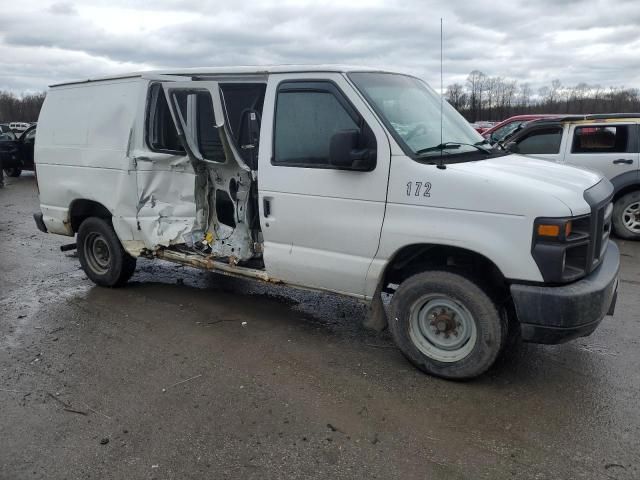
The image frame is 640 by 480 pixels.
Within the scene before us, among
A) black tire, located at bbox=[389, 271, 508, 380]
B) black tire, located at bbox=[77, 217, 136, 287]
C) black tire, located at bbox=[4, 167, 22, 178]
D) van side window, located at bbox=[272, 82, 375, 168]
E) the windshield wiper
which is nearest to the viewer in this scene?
black tire, located at bbox=[389, 271, 508, 380]

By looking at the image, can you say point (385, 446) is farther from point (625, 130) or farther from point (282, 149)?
point (625, 130)

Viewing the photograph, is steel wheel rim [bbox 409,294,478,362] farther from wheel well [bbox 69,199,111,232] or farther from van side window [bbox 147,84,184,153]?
wheel well [bbox 69,199,111,232]

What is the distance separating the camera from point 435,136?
4227 millimetres

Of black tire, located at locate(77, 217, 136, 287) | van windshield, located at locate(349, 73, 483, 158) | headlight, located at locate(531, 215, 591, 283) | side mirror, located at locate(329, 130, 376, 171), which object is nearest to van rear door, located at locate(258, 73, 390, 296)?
side mirror, located at locate(329, 130, 376, 171)

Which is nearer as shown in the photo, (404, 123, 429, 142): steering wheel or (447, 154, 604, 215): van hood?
(447, 154, 604, 215): van hood

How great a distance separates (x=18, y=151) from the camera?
17.9 m

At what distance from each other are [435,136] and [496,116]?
1620 inches

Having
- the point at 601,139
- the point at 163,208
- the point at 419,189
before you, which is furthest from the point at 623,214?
the point at 163,208

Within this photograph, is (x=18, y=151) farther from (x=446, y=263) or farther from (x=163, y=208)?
(x=446, y=263)

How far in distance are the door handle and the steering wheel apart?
128 centimetres

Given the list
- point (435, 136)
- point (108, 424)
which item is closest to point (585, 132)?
point (435, 136)

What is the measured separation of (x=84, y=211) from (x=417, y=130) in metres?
4.09

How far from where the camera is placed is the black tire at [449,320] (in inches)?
146

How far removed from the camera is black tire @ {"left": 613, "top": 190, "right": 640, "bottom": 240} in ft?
27.5
